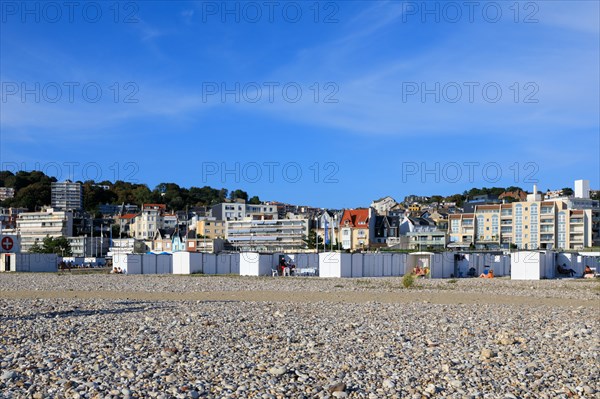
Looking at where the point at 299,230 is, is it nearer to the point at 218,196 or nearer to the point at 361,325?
the point at 218,196

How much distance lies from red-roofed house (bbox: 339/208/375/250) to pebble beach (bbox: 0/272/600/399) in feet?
253

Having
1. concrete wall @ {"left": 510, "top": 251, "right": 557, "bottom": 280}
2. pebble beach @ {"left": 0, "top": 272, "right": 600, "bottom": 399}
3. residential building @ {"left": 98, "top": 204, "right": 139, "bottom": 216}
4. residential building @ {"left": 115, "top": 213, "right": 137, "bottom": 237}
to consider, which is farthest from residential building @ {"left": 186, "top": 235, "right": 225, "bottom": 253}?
pebble beach @ {"left": 0, "top": 272, "right": 600, "bottom": 399}

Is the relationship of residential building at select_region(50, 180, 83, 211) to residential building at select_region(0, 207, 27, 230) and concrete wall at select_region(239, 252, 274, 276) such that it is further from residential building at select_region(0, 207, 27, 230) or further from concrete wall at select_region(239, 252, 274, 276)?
concrete wall at select_region(239, 252, 274, 276)

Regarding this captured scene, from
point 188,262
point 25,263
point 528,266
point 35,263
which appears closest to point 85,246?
point 35,263

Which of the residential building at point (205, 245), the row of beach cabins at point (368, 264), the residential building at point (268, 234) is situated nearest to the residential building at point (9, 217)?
the residential building at point (268, 234)

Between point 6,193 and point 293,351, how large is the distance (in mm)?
187638

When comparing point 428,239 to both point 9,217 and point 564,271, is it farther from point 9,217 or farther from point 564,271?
point 9,217

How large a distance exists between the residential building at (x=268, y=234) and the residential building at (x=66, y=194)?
5888 cm

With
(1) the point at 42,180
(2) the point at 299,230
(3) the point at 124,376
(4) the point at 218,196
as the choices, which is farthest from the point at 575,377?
(1) the point at 42,180

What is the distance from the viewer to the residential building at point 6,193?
7099 inches

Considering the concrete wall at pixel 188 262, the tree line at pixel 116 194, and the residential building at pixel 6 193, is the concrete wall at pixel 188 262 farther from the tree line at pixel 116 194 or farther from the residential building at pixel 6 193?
the residential building at pixel 6 193

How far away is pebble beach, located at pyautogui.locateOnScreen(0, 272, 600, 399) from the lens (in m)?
9.48

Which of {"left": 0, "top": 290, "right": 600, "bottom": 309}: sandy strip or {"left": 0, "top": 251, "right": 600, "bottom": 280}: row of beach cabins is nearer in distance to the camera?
{"left": 0, "top": 290, "right": 600, "bottom": 309}: sandy strip

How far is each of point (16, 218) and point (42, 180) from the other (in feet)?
166
